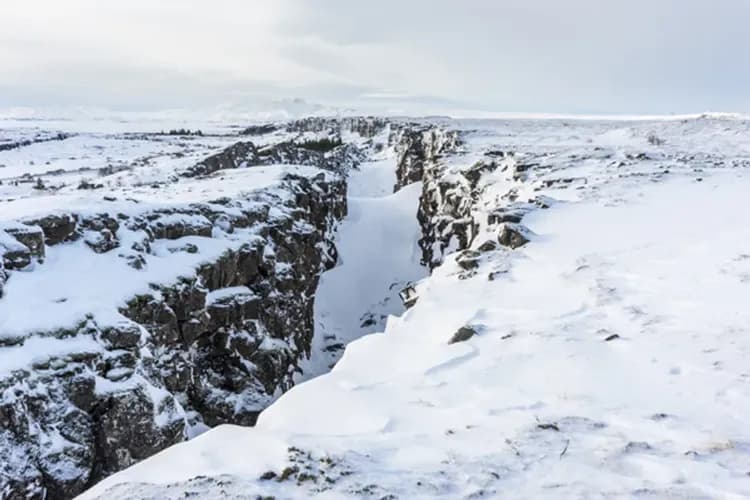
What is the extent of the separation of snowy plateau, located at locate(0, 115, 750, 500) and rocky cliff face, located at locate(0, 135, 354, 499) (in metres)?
0.07

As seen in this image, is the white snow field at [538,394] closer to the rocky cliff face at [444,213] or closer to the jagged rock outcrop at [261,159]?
the rocky cliff face at [444,213]

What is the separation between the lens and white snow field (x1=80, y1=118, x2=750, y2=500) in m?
5.94

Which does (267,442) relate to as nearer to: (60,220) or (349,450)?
(349,450)

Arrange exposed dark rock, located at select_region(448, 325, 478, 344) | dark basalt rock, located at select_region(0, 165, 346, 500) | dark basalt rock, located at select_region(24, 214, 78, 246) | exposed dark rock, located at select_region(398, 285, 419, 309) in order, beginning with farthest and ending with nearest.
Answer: dark basalt rock, located at select_region(24, 214, 78, 246) < exposed dark rock, located at select_region(398, 285, 419, 309) < dark basalt rock, located at select_region(0, 165, 346, 500) < exposed dark rock, located at select_region(448, 325, 478, 344)

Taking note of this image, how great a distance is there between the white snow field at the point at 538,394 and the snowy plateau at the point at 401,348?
0.04m

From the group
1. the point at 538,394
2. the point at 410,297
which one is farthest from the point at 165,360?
the point at 538,394

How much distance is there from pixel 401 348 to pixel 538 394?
3.96m

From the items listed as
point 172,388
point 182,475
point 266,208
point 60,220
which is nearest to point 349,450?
point 182,475

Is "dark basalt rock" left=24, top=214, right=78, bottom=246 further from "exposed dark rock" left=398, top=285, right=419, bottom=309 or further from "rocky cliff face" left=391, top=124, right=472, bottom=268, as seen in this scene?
"rocky cliff face" left=391, top=124, right=472, bottom=268

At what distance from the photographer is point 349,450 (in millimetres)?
6730

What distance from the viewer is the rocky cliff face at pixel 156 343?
1357 centimetres

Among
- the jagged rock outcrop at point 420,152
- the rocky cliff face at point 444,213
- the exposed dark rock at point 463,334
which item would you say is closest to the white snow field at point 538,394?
the exposed dark rock at point 463,334

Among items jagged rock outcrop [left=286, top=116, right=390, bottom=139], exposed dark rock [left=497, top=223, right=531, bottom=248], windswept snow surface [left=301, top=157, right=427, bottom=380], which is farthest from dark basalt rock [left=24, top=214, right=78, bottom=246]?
jagged rock outcrop [left=286, top=116, right=390, bottom=139]

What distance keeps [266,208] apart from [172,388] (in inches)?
491
